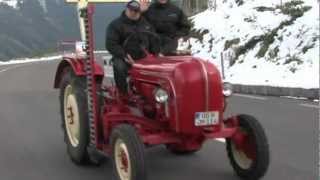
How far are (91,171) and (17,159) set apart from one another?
1285 millimetres

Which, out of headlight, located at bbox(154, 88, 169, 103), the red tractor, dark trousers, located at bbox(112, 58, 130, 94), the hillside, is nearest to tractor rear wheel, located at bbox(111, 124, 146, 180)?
the red tractor

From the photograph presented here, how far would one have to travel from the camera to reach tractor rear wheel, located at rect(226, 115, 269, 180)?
22.4ft

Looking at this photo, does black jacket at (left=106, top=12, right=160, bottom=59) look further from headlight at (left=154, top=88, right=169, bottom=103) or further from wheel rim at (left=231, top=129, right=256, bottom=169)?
wheel rim at (left=231, top=129, right=256, bottom=169)

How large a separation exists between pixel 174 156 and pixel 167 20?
1642 mm

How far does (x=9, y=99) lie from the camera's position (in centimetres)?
1694

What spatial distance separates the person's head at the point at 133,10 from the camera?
745 cm

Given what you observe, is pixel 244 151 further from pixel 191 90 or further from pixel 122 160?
pixel 122 160

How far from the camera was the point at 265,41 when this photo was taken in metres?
22.9

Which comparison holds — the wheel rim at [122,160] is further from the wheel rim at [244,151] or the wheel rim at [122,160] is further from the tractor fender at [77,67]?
the tractor fender at [77,67]

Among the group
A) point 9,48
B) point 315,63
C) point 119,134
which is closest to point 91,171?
point 119,134

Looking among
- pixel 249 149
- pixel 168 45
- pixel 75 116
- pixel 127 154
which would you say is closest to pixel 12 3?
pixel 75 116

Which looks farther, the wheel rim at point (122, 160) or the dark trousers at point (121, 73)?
the dark trousers at point (121, 73)

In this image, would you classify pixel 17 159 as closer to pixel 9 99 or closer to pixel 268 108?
pixel 268 108

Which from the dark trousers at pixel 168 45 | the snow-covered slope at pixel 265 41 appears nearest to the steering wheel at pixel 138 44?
the dark trousers at pixel 168 45
